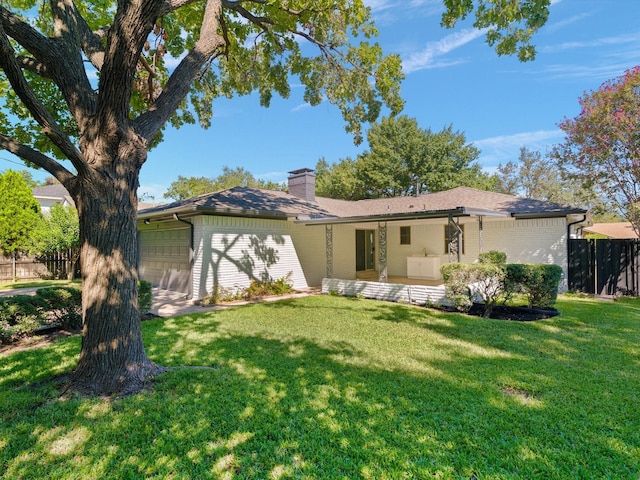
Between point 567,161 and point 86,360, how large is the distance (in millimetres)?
14244

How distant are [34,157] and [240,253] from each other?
24.4 ft

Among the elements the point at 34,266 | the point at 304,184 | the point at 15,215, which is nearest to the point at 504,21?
the point at 304,184

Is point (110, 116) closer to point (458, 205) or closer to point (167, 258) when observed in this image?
point (167, 258)

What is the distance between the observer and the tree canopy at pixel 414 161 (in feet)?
87.6

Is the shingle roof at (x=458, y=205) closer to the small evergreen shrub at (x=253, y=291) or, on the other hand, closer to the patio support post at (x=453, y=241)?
the patio support post at (x=453, y=241)

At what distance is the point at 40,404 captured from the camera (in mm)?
3525

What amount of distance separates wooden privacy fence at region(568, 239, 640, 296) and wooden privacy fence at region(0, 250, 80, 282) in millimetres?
20041

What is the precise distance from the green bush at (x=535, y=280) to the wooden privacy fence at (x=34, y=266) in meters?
17.5

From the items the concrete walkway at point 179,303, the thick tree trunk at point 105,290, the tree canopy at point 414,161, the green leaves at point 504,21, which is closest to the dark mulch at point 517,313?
the concrete walkway at point 179,303

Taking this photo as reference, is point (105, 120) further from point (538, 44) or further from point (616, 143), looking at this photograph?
point (616, 143)

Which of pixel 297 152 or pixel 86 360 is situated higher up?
pixel 297 152

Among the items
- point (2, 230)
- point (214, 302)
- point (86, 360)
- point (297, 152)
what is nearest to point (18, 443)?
point (86, 360)

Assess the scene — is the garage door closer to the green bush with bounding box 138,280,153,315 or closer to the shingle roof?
the green bush with bounding box 138,280,153,315

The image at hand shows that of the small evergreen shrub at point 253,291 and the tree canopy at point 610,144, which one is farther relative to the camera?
the small evergreen shrub at point 253,291
